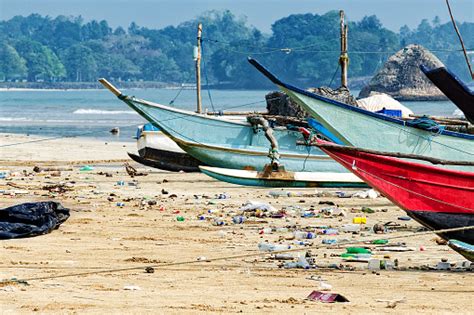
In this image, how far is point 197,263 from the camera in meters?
10.1

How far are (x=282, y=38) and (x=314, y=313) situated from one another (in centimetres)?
16332

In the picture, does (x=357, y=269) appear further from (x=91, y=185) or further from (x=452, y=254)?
(x=91, y=185)

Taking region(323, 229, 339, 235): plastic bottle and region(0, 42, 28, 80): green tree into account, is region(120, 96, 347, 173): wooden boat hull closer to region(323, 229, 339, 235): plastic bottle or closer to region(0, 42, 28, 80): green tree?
region(323, 229, 339, 235): plastic bottle

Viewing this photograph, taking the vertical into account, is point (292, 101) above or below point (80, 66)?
above

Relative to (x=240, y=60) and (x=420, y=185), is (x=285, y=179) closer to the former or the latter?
(x=420, y=185)

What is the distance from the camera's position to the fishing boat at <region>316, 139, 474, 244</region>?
10.1m

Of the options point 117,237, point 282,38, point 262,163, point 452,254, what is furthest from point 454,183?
point 282,38

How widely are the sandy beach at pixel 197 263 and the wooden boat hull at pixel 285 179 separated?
0.19m

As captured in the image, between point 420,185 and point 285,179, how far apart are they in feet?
23.7

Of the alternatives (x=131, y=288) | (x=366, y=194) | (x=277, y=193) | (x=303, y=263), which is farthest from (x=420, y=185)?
(x=277, y=193)

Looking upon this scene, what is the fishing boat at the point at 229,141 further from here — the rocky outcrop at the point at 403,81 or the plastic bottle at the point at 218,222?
the rocky outcrop at the point at 403,81

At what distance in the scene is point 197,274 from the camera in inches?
374

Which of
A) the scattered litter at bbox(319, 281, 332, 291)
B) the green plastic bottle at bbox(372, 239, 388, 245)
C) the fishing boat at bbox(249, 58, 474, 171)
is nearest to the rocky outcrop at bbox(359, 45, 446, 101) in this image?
the fishing boat at bbox(249, 58, 474, 171)

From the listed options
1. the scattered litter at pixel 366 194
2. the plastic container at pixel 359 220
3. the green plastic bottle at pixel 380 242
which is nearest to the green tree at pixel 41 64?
the scattered litter at pixel 366 194
